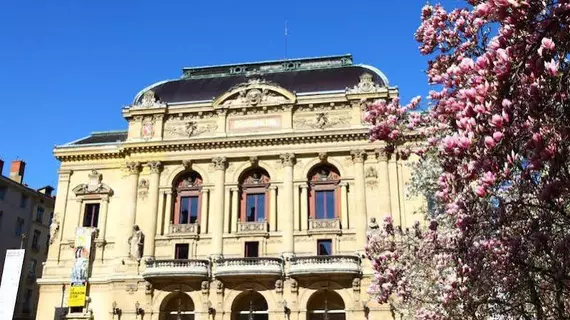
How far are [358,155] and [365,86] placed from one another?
15.1 ft

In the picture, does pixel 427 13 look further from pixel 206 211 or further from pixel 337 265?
pixel 206 211

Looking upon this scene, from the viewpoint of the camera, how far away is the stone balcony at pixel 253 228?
35688mm

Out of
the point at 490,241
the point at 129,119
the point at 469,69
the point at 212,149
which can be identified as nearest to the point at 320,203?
the point at 212,149

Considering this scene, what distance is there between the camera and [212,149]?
3788cm

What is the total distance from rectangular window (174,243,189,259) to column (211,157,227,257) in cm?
197

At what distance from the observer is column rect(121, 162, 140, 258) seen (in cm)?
3691

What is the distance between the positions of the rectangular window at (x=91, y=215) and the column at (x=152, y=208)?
4256 mm

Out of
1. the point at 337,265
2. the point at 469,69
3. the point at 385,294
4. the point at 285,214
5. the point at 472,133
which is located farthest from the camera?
the point at 285,214

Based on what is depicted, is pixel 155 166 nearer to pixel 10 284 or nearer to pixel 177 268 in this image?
pixel 177 268

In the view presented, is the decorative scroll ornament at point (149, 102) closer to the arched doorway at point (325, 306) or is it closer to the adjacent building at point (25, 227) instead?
the arched doorway at point (325, 306)

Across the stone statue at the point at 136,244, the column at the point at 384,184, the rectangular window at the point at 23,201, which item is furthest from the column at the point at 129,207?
the rectangular window at the point at 23,201

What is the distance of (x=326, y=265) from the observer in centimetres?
3262

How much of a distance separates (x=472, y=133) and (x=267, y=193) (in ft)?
101

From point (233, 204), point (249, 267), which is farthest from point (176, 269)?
point (233, 204)
